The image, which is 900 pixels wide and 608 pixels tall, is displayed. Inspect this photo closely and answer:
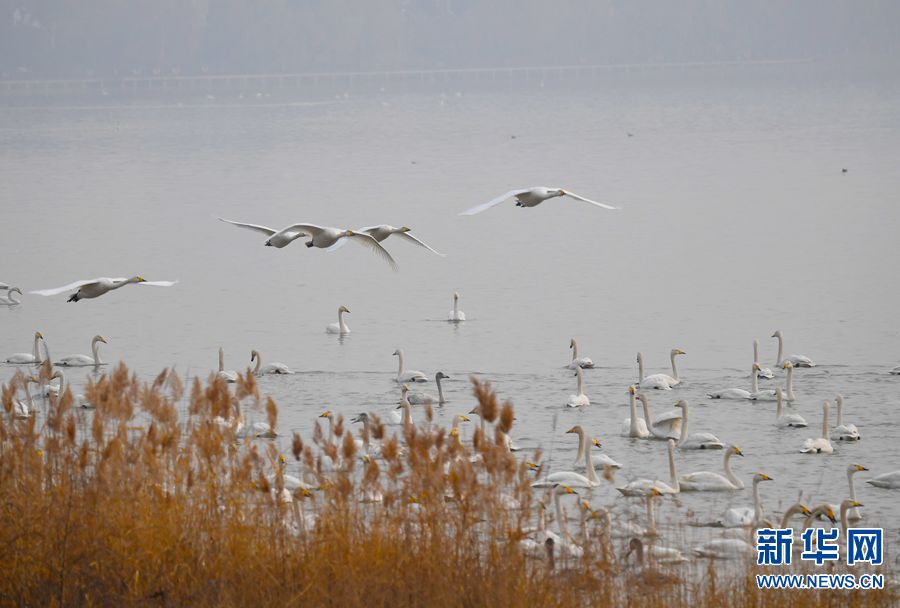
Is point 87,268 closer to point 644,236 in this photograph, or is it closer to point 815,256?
point 644,236

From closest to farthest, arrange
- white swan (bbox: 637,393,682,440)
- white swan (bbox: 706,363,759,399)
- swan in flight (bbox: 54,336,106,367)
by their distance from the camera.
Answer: white swan (bbox: 637,393,682,440) < white swan (bbox: 706,363,759,399) < swan in flight (bbox: 54,336,106,367)

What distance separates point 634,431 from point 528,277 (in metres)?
14.4

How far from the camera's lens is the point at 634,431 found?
54.3 feet

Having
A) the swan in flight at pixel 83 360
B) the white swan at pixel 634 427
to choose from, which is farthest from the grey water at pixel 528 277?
the swan in flight at pixel 83 360

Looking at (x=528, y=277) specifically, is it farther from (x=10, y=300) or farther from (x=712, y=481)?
(x=712, y=481)

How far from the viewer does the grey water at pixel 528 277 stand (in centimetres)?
1802

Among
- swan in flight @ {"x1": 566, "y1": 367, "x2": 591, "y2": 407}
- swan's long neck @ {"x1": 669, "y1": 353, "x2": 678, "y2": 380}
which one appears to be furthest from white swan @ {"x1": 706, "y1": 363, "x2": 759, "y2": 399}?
swan in flight @ {"x1": 566, "y1": 367, "x2": 591, "y2": 407}

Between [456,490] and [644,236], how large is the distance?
30.7 metres

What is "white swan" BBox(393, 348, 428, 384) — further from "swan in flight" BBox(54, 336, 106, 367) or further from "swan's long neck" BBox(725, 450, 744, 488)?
"swan's long neck" BBox(725, 450, 744, 488)

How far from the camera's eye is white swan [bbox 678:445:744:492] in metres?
14.1

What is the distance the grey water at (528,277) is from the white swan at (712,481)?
10.8 inches

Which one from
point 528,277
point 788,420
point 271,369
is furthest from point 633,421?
point 528,277

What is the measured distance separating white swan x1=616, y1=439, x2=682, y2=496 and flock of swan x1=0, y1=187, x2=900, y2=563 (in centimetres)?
1

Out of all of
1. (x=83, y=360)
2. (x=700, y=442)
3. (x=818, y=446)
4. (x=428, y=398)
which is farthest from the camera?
(x=83, y=360)
